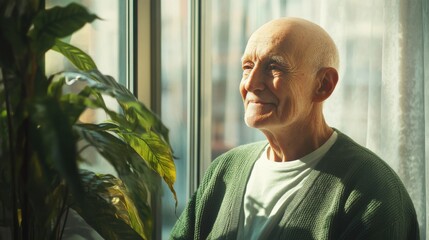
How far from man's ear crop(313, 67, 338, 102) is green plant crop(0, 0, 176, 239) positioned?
55 centimetres

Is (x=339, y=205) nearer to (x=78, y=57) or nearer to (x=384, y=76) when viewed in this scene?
(x=78, y=57)

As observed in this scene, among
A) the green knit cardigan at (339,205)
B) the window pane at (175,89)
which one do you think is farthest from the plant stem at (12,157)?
the window pane at (175,89)

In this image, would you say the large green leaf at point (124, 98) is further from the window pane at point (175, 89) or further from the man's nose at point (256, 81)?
the window pane at point (175, 89)

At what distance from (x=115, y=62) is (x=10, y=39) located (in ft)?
3.18

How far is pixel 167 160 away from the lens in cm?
151

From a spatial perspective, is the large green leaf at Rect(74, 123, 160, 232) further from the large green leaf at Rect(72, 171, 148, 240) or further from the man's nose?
the man's nose

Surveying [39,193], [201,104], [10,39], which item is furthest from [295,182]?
[201,104]

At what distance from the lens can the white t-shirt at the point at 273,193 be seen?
→ 1.67 meters

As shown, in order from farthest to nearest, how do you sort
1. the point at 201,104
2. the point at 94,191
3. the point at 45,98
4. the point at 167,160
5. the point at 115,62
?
1. the point at 201,104
2. the point at 115,62
3. the point at 167,160
4. the point at 94,191
5. the point at 45,98

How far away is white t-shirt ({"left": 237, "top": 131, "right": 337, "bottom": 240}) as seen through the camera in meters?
1.67

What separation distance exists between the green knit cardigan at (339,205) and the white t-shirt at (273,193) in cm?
2

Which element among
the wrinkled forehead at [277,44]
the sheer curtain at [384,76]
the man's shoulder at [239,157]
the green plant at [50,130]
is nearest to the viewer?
the green plant at [50,130]

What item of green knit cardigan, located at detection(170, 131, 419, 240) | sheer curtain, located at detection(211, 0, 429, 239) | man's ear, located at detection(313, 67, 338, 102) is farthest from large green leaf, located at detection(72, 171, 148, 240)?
sheer curtain, located at detection(211, 0, 429, 239)

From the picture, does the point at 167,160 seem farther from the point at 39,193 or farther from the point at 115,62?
the point at 115,62
